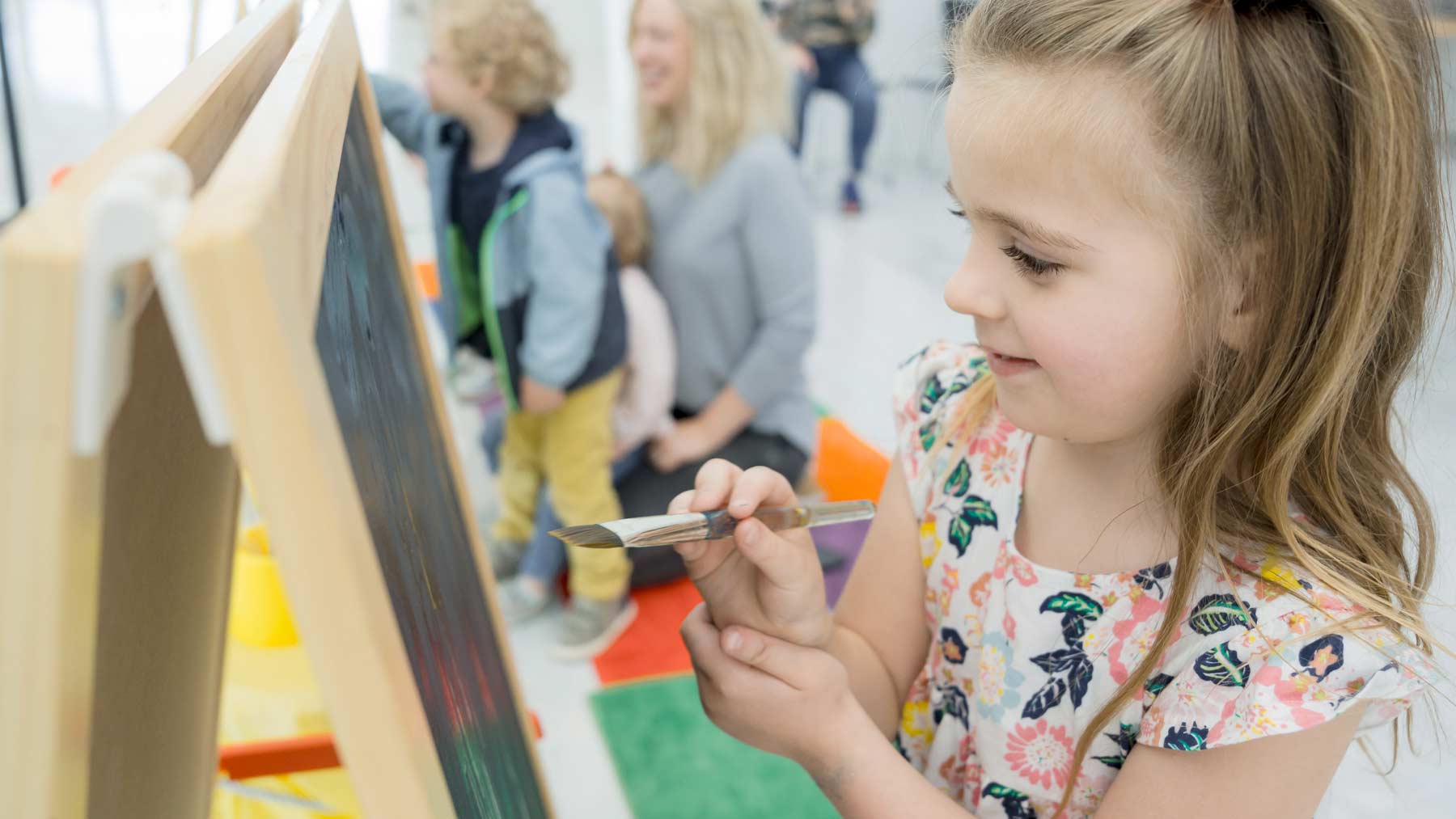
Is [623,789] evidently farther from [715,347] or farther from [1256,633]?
[1256,633]

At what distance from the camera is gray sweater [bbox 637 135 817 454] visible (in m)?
1.90

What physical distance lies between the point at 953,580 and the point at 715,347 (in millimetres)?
1227

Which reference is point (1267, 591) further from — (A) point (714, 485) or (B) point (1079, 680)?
(A) point (714, 485)

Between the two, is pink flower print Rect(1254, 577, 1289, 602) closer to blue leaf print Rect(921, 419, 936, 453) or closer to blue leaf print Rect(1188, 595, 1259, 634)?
blue leaf print Rect(1188, 595, 1259, 634)

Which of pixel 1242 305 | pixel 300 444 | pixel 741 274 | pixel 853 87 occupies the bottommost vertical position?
pixel 853 87

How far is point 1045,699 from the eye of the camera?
29.2 inches

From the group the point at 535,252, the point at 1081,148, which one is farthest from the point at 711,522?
the point at 535,252

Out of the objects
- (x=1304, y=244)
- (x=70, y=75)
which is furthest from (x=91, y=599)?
(x=70, y=75)

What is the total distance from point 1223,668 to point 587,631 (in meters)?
1.35

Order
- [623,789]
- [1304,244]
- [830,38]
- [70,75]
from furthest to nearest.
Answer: [830,38] < [70,75] < [623,789] < [1304,244]

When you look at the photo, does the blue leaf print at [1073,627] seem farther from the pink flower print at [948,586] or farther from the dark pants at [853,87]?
the dark pants at [853,87]

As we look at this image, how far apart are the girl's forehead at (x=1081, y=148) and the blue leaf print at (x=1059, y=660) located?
31 cm

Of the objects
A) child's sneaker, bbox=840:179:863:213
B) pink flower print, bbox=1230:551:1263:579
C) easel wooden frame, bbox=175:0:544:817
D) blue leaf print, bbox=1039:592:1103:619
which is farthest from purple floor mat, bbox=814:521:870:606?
child's sneaker, bbox=840:179:863:213

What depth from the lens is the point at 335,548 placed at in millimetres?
243
